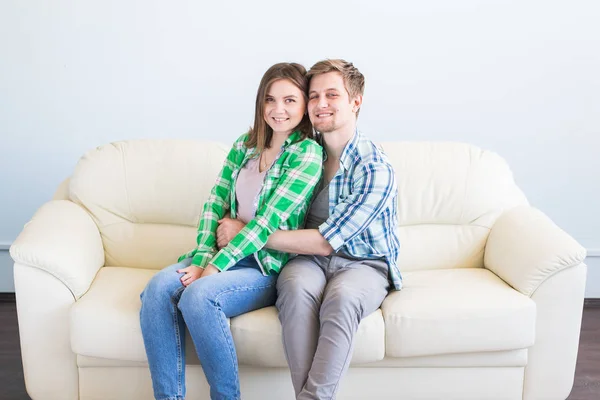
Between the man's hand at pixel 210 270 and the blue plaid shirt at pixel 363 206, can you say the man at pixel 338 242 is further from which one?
the man's hand at pixel 210 270

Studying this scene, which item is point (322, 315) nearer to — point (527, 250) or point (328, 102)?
point (328, 102)

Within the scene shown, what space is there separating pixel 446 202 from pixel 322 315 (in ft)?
2.86

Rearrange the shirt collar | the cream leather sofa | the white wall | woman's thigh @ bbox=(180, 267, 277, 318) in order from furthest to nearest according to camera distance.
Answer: the white wall < the shirt collar < the cream leather sofa < woman's thigh @ bbox=(180, 267, 277, 318)

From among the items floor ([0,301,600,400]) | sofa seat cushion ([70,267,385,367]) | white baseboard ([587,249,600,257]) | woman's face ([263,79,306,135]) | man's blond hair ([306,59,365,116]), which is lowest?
floor ([0,301,600,400])

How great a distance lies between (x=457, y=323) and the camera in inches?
87.5

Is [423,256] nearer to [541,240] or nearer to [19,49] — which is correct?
[541,240]

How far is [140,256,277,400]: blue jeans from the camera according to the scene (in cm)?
208

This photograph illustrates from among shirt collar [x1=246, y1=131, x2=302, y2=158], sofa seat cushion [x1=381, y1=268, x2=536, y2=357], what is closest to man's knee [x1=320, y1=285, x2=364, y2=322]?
sofa seat cushion [x1=381, y1=268, x2=536, y2=357]

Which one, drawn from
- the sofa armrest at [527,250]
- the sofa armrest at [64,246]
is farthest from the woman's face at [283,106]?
the sofa armrest at [527,250]

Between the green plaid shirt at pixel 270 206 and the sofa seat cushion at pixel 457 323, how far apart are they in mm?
412

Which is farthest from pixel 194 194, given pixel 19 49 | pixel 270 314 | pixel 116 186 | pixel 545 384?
pixel 545 384

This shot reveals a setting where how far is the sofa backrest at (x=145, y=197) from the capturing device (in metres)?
2.70

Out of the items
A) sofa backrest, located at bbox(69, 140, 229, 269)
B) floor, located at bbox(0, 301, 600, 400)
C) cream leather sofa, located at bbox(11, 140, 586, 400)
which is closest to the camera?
cream leather sofa, located at bbox(11, 140, 586, 400)

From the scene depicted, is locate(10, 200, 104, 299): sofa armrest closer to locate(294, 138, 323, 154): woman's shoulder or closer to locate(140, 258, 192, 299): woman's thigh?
locate(140, 258, 192, 299): woman's thigh
